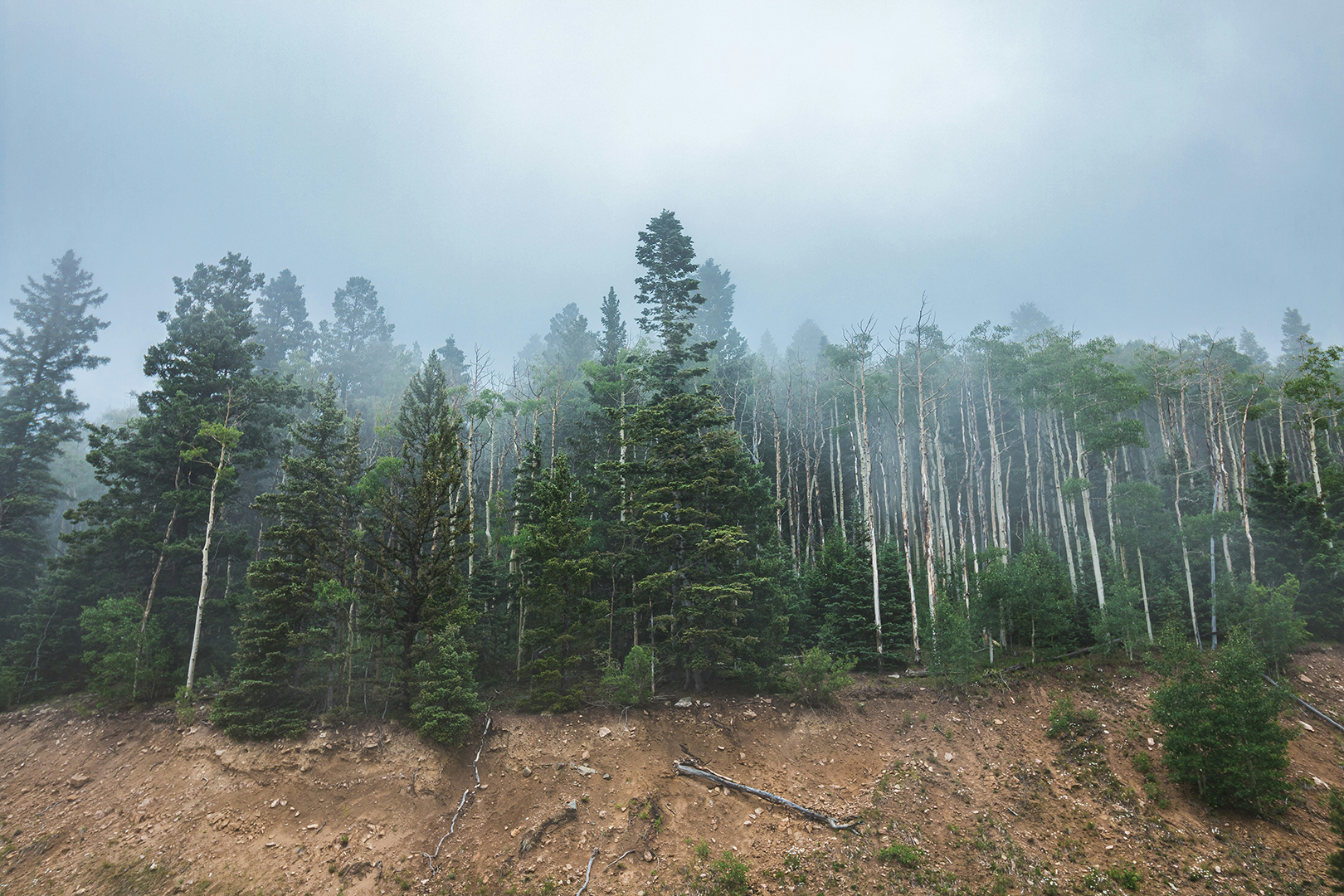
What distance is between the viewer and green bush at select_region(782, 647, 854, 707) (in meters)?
15.4

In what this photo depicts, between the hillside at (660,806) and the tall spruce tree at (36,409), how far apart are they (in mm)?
11714

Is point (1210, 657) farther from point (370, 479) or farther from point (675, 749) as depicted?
point (370, 479)

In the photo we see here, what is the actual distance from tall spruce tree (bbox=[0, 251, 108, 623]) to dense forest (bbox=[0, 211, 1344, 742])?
129mm

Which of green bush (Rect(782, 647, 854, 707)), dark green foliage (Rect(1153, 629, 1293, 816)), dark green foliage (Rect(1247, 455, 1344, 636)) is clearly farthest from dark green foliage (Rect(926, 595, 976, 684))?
dark green foliage (Rect(1247, 455, 1344, 636))

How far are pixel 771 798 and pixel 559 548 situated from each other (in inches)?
347

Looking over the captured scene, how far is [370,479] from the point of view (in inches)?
765

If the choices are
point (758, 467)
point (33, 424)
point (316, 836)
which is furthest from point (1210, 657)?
point (33, 424)

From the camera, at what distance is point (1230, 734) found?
11234mm

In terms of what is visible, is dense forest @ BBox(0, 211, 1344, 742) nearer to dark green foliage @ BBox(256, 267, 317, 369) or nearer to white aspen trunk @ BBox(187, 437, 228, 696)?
white aspen trunk @ BBox(187, 437, 228, 696)

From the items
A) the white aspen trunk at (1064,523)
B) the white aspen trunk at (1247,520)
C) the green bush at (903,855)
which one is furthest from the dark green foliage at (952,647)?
the white aspen trunk at (1247,520)

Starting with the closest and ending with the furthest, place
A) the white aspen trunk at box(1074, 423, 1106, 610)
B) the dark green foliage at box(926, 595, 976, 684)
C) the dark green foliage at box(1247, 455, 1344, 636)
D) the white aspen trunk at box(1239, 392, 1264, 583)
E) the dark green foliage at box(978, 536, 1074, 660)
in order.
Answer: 1. the dark green foliage at box(926, 595, 976, 684)
2. the dark green foliage at box(978, 536, 1074, 660)
3. the dark green foliage at box(1247, 455, 1344, 636)
4. the white aspen trunk at box(1239, 392, 1264, 583)
5. the white aspen trunk at box(1074, 423, 1106, 610)

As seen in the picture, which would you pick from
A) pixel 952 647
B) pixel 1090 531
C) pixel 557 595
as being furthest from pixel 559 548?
pixel 1090 531

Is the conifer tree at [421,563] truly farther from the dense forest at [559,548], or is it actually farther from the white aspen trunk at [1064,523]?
the white aspen trunk at [1064,523]

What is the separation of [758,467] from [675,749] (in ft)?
36.6
